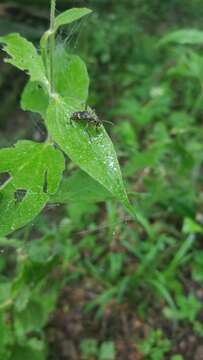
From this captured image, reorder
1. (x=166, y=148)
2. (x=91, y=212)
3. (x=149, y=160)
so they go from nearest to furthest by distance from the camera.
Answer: (x=149, y=160) < (x=166, y=148) < (x=91, y=212)

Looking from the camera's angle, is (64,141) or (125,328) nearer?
(64,141)

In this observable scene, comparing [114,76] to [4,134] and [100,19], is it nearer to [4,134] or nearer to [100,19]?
[100,19]

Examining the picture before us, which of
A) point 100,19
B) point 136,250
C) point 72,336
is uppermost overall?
point 100,19

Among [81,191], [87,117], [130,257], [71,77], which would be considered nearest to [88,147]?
[87,117]

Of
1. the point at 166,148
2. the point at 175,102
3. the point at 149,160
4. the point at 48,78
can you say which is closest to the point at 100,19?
the point at 175,102

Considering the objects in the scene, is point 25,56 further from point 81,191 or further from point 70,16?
point 81,191

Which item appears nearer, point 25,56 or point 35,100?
point 25,56
